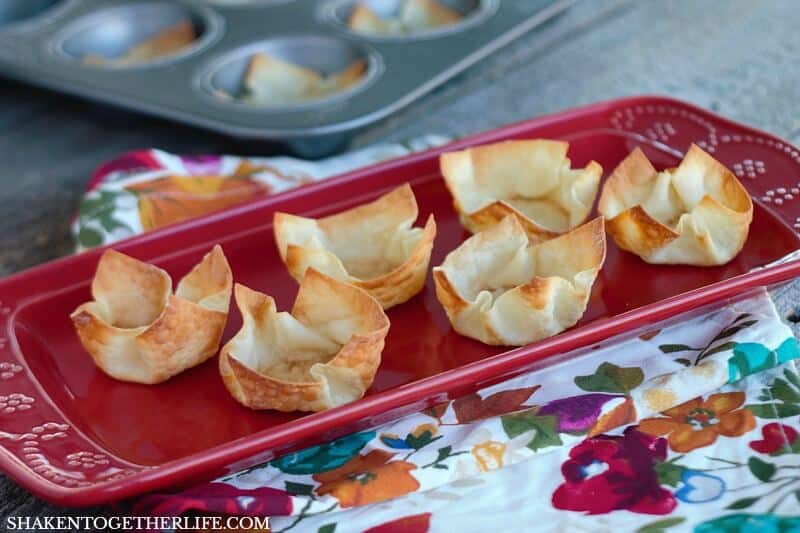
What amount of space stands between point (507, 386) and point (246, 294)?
318mm

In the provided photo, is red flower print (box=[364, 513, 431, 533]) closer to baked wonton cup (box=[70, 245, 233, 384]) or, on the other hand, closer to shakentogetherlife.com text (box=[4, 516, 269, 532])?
shakentogetherlife.com text (box=[4, 516, 269, 532])

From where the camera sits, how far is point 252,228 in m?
1.43

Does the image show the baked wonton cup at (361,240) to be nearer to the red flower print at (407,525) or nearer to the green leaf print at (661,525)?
the red flower print at (407,525)

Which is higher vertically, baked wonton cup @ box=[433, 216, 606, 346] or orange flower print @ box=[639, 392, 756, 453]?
baked wonton cup @ box=[433, 216, 606, 346]

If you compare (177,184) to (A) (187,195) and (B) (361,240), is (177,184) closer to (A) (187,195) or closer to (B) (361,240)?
(A) (187,195)

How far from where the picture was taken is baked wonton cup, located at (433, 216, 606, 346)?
3.81 feet

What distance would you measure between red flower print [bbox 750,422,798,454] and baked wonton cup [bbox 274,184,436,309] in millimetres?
435

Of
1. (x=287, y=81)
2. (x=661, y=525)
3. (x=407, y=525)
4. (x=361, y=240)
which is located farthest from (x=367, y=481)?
(x=287, y=81)

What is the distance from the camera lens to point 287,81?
1.92 m

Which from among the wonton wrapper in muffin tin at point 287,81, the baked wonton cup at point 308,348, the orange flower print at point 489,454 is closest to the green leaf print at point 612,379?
the orange flower print at point 489,454

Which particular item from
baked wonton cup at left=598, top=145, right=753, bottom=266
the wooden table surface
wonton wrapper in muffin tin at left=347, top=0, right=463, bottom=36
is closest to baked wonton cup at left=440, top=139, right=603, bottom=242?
baked wonton cup at left=598, top=145, right=753, bottom=266

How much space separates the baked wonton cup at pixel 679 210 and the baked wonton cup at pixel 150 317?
50 centimetres

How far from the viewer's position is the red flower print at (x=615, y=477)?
0.99m

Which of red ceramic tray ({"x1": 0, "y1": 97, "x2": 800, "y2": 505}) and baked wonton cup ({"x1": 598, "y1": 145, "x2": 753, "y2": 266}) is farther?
baked wonton cup ({"x1": 598, "y1": 145, "x2": 753, "y2": 266})
